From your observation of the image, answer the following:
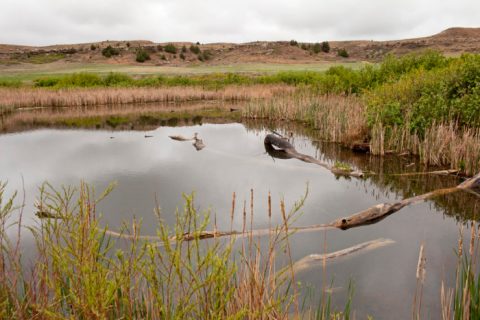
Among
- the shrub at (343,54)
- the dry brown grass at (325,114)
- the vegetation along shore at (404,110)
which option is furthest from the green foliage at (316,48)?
the dry brown grass at (325,114)

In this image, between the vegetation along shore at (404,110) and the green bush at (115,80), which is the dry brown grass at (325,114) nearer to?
the vegetation along shore at (404,110)

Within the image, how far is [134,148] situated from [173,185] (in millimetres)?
4819

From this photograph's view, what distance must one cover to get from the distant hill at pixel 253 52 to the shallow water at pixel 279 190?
5414 centimetres

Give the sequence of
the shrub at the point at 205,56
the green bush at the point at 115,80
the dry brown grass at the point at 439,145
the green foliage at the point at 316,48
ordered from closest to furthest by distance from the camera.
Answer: the dry brown grass at the point at 439,145 → the green bush at the point at 115,80 → the shrub at the point at 205,56 → the green foliage at the point at 316,48

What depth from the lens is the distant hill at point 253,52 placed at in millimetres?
65000

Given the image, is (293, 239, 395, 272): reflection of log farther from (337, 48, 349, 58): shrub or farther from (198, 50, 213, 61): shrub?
(337, 48, 349, 58): shrub

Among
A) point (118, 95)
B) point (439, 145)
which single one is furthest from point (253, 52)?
point (439, 145)

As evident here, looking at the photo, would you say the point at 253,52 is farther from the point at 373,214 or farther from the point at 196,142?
the point at 373,214

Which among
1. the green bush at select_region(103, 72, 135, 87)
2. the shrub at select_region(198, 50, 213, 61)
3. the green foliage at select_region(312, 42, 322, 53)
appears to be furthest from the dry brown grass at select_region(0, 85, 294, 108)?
the green foliage at select_region(312, 42, 322, 53)

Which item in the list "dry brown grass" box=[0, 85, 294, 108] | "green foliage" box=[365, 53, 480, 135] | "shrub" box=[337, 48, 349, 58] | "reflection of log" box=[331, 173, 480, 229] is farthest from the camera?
"shrub" box=[337, 48, 349, 58]

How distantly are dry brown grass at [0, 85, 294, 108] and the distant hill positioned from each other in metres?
38.0

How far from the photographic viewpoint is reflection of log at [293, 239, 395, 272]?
539cm

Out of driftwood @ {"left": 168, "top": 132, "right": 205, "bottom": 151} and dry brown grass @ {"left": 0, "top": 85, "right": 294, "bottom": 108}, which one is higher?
dry brown grass @ {"left": 0, "top": 85, "right": 294, "bottom": 108}

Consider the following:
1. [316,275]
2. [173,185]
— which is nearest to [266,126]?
[173,185]
